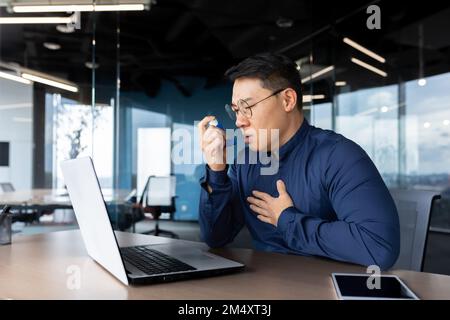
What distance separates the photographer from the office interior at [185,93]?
15.5ft

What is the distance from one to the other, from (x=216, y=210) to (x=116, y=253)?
0.57 m

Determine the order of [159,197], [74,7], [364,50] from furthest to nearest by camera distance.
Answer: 1. [364,50]
2. [159,197]
3. [74,7]

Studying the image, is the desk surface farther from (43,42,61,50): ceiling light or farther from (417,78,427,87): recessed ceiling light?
(43,42,61,50): ceiling light

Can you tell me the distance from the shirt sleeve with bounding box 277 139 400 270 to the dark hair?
1.12 ft

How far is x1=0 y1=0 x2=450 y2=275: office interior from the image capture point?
15.5ft

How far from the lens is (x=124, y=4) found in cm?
365

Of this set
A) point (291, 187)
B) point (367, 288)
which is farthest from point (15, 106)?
point (367, 288)

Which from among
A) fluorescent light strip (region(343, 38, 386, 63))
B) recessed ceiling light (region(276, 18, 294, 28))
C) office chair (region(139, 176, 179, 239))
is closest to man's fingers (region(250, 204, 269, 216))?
office chair (region(139, 176, 179, 239))

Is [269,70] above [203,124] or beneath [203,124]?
above

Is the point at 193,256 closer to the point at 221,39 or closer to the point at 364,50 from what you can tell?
the point at 364,50

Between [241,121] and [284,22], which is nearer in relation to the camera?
[241,121]

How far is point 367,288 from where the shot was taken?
0.87 meters
